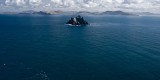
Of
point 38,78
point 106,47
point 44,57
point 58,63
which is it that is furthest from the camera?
point 106,47

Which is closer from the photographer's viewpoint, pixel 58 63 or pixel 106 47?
pixel 58 63

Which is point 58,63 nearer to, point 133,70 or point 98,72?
point 98,72

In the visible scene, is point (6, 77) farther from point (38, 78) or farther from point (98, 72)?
point (98, 72)

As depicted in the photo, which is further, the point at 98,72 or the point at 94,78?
the point at 98,72

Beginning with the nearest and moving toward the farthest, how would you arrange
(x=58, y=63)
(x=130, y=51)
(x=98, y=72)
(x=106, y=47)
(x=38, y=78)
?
→ (x=38, y=78)
(x=98, y=72)
(x=58, y=63)
(x=130, y=51)
(x=106, y=47)

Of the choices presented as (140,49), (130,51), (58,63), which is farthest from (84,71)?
(140,49)

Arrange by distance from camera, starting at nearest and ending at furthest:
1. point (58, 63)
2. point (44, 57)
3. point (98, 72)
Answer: point (98, 72) → point (58, 63) → point (44, 57)

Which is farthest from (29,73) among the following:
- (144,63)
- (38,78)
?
(144,63)

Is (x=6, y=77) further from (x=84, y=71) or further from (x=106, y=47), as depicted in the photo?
(x=106, y=47)

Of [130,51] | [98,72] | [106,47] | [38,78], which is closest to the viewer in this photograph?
[38,78]
